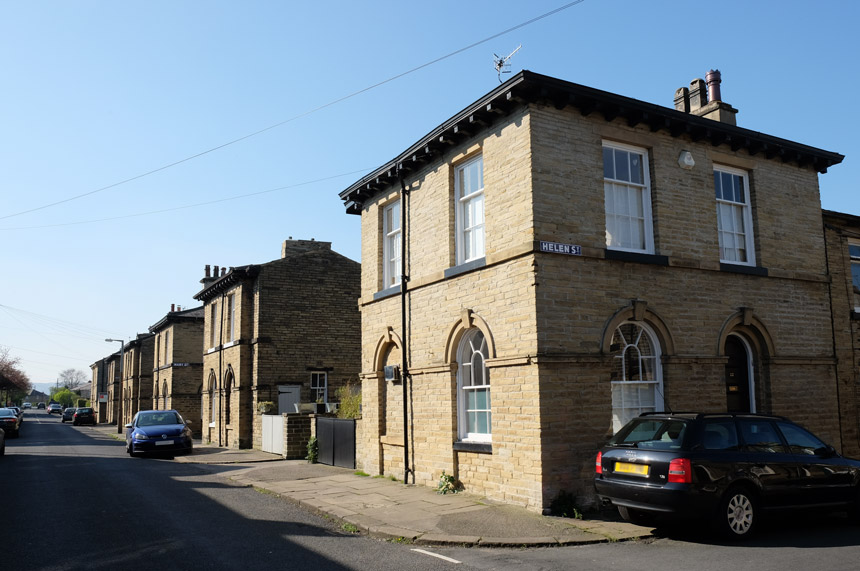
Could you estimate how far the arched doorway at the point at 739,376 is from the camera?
12.2m

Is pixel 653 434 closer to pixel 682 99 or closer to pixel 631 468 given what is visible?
pixel 631 468

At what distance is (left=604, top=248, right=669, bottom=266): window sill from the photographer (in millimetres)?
10672

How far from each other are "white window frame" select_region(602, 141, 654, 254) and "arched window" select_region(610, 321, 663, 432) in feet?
4.65

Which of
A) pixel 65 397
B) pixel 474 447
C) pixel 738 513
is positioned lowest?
pixel 65 397

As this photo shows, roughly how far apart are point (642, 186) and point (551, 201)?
2257 mm

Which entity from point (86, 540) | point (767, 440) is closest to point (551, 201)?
point (767, 440)

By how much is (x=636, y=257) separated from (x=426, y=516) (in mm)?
5299

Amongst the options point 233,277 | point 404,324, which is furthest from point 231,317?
point 404,324

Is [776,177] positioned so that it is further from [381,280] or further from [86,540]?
[86,540]

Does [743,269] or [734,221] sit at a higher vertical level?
[734,221]

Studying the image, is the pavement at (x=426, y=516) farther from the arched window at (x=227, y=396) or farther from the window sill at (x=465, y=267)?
the arched window at (x=227, y=396)

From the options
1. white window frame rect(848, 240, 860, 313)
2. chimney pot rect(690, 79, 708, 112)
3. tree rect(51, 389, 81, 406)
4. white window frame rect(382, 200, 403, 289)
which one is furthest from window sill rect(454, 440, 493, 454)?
tree rect(51, 389, 81, 406)

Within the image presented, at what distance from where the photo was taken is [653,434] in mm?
8211

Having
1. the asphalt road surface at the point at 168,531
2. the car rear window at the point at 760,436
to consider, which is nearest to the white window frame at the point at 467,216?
the car rear window at the point at 760,436
